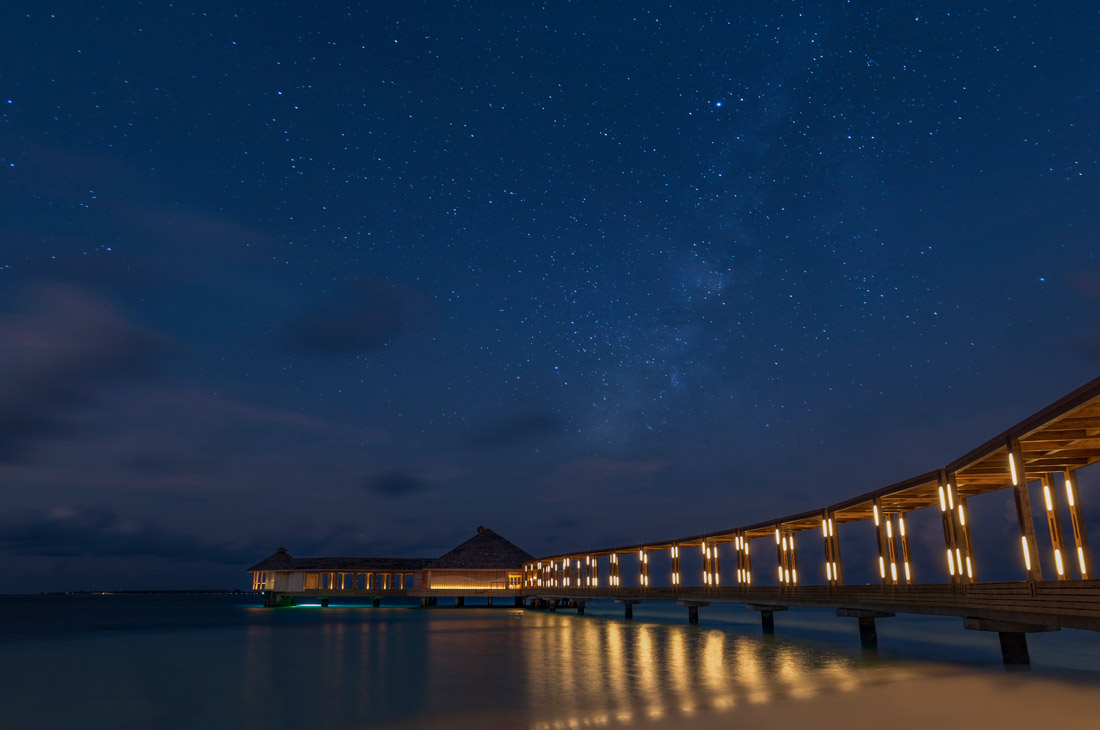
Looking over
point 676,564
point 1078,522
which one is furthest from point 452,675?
point 676,564

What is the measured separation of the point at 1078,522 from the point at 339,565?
7690 centimetres

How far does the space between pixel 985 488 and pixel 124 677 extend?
3387 cm

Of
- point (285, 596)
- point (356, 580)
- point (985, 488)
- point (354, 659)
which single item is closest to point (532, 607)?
point (356, 580)

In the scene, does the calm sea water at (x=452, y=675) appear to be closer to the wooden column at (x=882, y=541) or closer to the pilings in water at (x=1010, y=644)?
the pilings in water at (x=1010, y=644)

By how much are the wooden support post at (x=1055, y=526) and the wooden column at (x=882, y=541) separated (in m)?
6.17

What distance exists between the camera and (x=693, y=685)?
72.1ft

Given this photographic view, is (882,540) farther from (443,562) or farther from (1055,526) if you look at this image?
(443,562)

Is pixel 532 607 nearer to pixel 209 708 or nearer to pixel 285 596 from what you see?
pixel 285 596

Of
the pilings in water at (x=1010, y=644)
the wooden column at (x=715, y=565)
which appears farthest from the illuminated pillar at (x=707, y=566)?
the pilings in water at (x=1010, y=644)

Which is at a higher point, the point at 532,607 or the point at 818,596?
the point at 818,596

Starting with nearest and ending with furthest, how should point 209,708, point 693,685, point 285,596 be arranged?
point 209,708 → point 693,685 → point 285,596

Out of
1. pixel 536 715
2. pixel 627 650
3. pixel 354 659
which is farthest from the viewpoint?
pixel 627 650

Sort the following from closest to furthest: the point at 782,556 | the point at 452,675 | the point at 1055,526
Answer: the point at 1055,526
the point at 452,675
the point at 782,556

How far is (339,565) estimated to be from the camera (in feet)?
276
